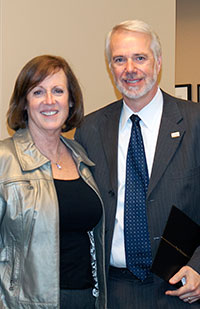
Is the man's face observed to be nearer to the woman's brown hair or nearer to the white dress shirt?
the white dress shirt

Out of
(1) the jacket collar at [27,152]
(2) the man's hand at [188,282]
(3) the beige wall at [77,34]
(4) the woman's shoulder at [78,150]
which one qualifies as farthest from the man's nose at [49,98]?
(2) the man's hand at [188,282]

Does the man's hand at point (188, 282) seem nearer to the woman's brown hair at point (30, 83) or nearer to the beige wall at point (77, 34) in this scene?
the woman's brown hair at point (30, 83)

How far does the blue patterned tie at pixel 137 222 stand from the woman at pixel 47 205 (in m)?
0.13

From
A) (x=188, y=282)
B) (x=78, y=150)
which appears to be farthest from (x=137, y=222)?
(x=78, y=150)

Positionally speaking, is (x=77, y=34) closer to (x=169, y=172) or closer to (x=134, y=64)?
(x=134, y=64)

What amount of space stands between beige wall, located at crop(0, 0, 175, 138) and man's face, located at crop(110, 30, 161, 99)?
25.2 inches

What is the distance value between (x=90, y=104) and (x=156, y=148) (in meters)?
1.07

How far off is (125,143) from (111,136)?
0.08 m

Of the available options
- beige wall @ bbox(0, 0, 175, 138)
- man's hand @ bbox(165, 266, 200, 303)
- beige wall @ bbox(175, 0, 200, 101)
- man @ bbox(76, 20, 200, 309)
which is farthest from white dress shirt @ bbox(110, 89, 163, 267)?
beige wall @ bbox(175, 0, 200, 101)

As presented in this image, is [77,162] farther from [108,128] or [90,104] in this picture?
[90,104]

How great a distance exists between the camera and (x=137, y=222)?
84.5 inches

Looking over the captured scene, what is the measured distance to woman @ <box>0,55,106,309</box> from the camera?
1.95m

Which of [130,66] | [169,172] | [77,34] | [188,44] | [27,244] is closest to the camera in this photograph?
[27,244]

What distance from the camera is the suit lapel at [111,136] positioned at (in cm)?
226
